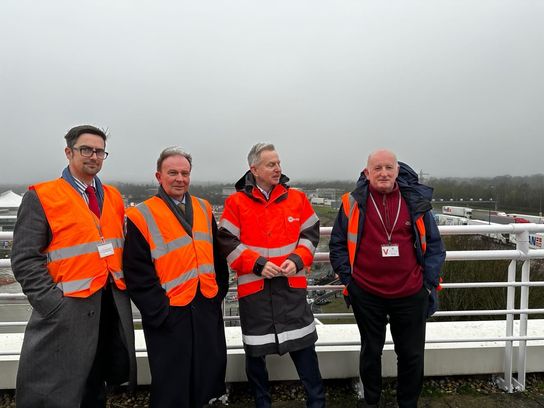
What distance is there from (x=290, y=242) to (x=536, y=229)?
69.9 inches

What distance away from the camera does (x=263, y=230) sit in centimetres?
238

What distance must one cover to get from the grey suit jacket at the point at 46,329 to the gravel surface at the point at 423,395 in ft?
3.12

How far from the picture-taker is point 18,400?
198 cm

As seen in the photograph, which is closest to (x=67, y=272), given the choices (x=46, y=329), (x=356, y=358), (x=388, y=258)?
(x=46, y=329)

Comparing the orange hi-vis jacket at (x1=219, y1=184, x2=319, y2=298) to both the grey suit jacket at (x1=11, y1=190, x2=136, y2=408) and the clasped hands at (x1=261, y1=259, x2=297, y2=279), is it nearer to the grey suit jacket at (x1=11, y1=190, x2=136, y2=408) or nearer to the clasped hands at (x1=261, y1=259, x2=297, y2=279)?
the clasped hands at (x1=261, y1=259, x2=297, y2=279)

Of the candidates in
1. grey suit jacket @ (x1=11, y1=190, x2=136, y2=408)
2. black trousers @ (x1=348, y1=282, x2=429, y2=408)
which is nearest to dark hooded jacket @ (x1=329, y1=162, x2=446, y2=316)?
black trousers @ (x1=348, y1=282, x2=429, y2=408)

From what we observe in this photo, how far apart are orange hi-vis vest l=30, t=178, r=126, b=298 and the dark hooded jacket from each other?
1425mm

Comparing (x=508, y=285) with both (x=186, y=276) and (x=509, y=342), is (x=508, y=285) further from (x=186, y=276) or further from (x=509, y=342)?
(x=186, y=276)

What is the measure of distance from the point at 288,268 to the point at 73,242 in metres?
1.22

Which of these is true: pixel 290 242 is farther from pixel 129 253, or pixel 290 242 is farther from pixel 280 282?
pixel 129 253

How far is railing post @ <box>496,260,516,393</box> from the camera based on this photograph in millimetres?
2857

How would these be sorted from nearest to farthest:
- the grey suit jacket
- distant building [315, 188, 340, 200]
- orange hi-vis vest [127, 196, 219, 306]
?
the grey suit jacket, orange hi-vis vest [127, 196, 219, 306], distant building [315, 188, 340, 200]

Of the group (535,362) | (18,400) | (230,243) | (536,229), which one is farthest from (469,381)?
(18,400)

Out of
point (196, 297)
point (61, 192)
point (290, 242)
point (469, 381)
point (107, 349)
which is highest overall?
point (61, 192)
